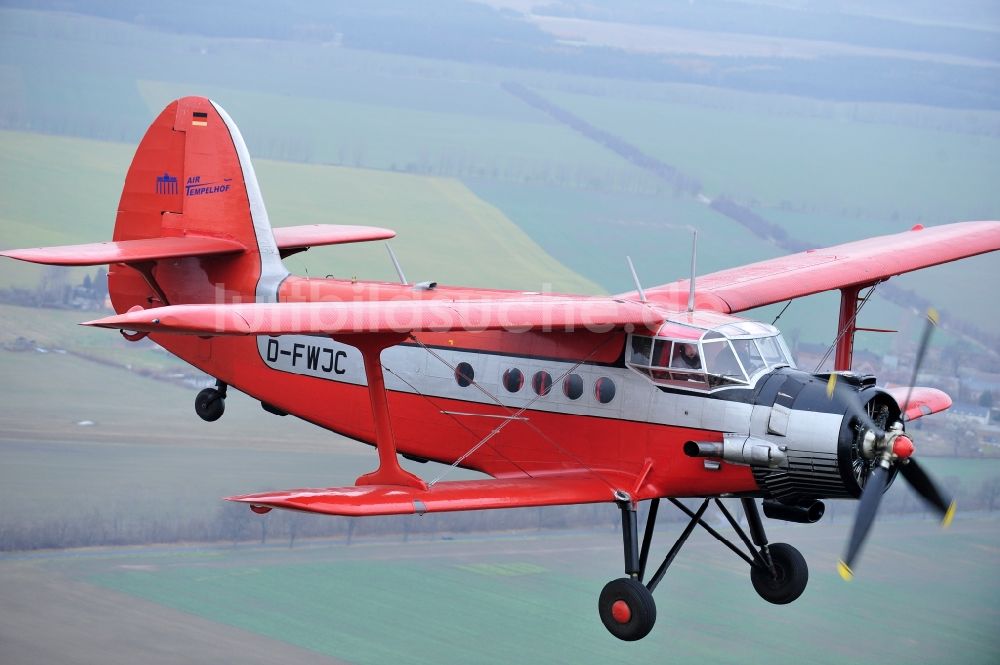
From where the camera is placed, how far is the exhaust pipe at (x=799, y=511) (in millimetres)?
18344

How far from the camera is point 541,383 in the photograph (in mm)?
19188

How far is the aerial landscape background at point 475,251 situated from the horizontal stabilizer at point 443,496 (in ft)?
139

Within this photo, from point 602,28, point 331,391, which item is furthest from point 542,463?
point 602,28

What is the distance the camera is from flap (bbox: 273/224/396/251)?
23.8 m

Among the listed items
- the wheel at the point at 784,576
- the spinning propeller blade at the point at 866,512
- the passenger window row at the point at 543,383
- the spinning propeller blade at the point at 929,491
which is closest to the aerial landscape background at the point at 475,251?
the wheel at the point at 784,576

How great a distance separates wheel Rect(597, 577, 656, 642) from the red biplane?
3cm

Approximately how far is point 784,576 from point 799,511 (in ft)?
5.96

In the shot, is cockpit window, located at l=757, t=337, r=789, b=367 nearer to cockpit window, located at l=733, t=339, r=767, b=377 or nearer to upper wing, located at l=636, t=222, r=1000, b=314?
cockpit window, located at l=733, t=339, r=767, b=377

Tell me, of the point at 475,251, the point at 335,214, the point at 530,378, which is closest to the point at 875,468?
the point at 530,378

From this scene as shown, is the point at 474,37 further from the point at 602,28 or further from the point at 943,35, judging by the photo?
the point at 943,35

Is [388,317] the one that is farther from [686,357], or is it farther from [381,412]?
[686,357]

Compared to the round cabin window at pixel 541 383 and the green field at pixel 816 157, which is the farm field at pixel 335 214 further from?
the round cabin window at pixel 541 383

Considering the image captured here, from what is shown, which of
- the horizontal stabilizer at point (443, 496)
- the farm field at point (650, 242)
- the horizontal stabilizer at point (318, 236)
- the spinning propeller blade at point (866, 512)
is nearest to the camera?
the spinning propeller blade at point (866, 512)

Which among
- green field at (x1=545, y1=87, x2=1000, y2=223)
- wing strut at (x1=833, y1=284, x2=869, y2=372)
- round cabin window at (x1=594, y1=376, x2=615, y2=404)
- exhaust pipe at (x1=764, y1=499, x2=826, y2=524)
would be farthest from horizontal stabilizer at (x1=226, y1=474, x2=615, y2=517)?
green field at (x1=545, y1=87, x2=1000, y2=223)
